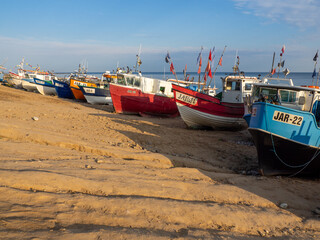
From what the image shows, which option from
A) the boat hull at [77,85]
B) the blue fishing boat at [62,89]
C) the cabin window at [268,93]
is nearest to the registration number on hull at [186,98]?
the cabin window at [268,93]

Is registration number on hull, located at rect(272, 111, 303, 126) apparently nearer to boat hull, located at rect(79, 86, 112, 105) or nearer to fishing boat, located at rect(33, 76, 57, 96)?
boat hull, located at rect(79, 86, 112, 105)

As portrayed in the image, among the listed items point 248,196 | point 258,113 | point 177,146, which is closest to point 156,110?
point 177,146

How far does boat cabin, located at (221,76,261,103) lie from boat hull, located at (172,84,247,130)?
76 centimetres

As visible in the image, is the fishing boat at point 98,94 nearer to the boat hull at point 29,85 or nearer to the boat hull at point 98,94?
the boat hull at point 98,94

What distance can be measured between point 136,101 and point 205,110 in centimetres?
572

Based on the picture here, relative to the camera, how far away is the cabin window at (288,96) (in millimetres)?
9220

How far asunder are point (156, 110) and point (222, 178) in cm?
1163

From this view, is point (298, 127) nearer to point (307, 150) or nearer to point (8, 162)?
point (307, 150)

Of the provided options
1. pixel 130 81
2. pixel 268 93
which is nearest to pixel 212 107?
pixel 268 93

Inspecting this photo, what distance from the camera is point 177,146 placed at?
963 cm

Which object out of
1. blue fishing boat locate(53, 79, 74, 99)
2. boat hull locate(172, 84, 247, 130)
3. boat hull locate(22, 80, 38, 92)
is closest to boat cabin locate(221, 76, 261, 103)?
boat hull locate(172, 84, 247, 130)

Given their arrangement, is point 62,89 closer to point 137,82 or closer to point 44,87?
point 44,87

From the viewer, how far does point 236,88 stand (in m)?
14.7

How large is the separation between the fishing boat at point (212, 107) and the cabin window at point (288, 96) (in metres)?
4.31
